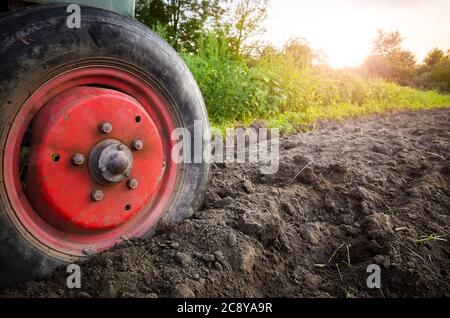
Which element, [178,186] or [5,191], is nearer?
[5,191]

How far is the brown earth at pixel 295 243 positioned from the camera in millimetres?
1471

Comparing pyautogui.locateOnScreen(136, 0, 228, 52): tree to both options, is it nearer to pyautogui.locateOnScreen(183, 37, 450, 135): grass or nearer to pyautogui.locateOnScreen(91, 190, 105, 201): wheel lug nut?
pyautogui.locateOnScreen(183, 37, 450, 135): grass

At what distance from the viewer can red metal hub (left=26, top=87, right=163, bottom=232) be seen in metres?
1.42

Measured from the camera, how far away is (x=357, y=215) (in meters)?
2.19

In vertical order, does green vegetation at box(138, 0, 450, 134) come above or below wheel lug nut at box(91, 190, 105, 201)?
above

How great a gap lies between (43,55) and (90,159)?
1.39 ft

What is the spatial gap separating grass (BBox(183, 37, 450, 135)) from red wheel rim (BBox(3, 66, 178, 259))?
2.17m

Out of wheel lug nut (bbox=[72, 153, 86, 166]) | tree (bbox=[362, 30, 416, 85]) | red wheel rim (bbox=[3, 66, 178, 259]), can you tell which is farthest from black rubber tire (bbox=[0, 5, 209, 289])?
tree (bbox=[362, 30, 416, 85])

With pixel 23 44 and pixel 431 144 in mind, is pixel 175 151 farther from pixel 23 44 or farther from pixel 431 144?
pixel 431 144

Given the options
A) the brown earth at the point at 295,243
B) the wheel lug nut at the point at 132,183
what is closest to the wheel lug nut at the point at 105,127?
the wheel lug nut at the point at 132,183

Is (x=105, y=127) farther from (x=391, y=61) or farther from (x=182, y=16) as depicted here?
(x=391, y=61)
